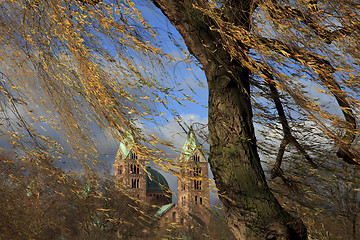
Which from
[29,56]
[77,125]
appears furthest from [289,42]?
[29,56]

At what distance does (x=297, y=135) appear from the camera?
4.52m

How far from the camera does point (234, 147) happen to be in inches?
138

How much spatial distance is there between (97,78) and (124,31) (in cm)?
55

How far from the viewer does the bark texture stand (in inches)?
133

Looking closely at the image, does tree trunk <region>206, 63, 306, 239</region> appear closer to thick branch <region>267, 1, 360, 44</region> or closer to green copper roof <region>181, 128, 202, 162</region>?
green copper roof <region>181, 128, 202, 162</region>

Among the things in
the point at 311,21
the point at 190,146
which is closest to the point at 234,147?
the point at 190,146

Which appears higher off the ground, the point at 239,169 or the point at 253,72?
the point at 253,72

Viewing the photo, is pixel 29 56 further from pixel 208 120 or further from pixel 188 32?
pixel 208 120

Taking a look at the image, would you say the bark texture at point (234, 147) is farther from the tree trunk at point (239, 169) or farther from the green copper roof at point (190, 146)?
the green copper roof at point (190, 146)

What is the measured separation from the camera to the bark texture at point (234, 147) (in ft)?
11.1

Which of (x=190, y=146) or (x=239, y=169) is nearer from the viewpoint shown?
(x=239, y=169)

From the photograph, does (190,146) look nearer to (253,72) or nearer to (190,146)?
(190,146)

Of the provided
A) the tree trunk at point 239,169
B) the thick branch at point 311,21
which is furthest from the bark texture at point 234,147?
the thick branch at point 311,21

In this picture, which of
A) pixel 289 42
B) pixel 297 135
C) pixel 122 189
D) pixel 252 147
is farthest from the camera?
pixel 297 135
